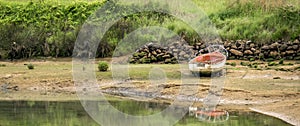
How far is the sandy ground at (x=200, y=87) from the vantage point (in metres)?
20.5

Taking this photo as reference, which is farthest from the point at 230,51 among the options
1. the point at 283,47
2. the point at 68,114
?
the point at 68,114

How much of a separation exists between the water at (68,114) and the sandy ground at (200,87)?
695mm

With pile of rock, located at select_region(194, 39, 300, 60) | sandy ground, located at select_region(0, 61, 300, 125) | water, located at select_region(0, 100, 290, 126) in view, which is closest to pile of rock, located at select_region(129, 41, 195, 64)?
pile of rock, located at select_region(194, 39, 300, 60)

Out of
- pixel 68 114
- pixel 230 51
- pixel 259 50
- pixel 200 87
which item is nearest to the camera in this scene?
pixel 68 114

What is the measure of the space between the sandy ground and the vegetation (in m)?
1.91

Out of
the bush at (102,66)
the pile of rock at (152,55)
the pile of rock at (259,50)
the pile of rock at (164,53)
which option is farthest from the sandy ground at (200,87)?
the pile of rock at (152,55)

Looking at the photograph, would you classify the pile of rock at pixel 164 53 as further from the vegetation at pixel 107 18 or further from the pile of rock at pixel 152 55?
the vegetation at pixel 107 18

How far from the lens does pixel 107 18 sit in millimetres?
29516

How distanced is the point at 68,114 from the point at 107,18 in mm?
9924

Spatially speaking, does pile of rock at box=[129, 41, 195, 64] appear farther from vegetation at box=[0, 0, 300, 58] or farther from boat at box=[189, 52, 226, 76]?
boat at box=[189, 52, 226, 76]

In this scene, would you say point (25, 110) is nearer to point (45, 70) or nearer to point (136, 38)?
point (45, 70)

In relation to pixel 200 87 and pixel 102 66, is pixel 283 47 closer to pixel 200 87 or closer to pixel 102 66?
pixel 200 87

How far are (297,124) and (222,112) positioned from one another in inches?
110

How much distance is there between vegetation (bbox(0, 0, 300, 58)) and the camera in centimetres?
2831
